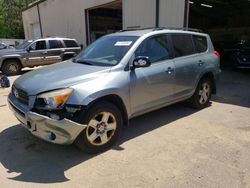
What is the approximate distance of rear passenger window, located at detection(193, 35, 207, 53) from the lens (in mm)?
5480

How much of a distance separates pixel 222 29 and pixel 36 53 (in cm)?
1686

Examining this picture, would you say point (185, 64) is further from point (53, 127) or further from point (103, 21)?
point (103, 21)

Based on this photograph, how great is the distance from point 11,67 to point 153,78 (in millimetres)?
9044

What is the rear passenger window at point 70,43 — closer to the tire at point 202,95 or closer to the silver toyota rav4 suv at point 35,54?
the silver toyota rav4 suv at point 35,54

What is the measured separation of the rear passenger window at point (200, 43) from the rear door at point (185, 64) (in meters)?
0.13

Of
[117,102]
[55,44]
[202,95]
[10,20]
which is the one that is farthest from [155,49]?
[10,20]

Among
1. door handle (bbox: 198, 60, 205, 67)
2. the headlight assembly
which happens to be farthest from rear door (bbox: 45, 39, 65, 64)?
the headlight assembly

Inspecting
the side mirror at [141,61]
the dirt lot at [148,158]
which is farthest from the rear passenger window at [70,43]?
the side mirror at [141,61]

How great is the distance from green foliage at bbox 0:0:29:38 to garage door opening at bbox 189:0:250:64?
96.0 feet

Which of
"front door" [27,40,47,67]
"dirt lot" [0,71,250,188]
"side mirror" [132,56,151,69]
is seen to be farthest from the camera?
"front door" [27,40,47,67]

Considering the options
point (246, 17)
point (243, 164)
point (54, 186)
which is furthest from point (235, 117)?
point (246, 17)

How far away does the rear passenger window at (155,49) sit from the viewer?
Answer: 4246 millimetres

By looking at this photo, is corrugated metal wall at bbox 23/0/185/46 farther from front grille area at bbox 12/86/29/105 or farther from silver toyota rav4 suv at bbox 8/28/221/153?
front grille area at bbox 12/86/29/105

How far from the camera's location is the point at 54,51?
12.0 meters
